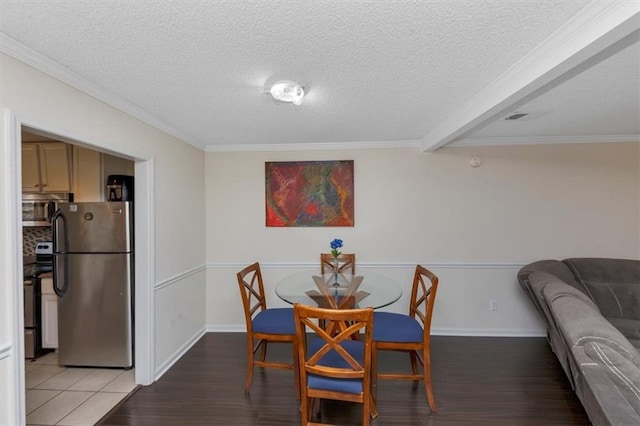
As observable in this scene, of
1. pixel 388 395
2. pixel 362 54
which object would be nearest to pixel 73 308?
pixel 388 395

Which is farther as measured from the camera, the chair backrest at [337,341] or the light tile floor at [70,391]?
the light tile floor at [70,391]

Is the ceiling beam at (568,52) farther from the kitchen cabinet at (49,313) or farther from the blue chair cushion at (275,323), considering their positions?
the kitchen cabinet at (49,313)

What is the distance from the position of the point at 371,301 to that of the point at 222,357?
5.74ft

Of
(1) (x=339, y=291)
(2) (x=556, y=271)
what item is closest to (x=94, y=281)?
(1) (x=339, y=291)

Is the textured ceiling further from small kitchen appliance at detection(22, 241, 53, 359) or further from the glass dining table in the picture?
small kitchen appliance at detection(22, 241, 53, 359)

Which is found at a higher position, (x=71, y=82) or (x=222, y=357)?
(x=71, y=82)

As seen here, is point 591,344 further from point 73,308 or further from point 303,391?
point 73,308

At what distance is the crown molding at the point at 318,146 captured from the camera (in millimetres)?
3496

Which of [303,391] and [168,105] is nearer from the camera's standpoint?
[303,391]

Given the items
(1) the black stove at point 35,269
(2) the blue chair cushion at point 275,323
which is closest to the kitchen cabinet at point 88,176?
(1) the black stove at point 35,269

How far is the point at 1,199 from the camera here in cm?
139

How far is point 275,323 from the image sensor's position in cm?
238

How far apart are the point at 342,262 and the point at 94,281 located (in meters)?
2.44

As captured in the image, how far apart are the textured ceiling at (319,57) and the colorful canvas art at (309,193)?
35.1 inches
